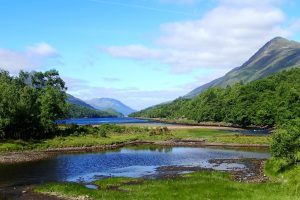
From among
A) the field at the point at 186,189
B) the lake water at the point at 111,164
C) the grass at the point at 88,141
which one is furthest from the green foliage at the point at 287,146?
the grass at the point at 88,141

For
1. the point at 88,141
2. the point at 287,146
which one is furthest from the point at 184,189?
the point at 88,141

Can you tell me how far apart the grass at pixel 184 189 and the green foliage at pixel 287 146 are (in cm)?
502

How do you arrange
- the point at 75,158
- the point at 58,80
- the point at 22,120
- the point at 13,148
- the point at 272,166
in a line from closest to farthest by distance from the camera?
the point at 272,166 → the point at 75,158 → the point at 13,148 → the point at 22,120 → the point at 58,80

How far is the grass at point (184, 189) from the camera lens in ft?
176

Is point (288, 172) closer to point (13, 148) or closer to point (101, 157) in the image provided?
point (101, 157)

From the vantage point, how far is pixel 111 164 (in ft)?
318

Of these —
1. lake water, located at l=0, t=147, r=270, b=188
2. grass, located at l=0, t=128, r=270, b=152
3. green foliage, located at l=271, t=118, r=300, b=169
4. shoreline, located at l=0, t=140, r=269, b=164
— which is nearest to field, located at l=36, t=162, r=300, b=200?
green foliage, located at l=271, t=118, r=300, b=169

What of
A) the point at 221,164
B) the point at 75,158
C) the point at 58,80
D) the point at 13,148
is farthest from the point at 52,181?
Answer: the point at 58,80

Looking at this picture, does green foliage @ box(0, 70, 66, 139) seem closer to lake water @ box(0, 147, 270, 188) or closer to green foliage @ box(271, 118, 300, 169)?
lake water @ box(0, 147, 270, 188)

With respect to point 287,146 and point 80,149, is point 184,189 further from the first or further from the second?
point 80,149

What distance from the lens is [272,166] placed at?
80.8 metres

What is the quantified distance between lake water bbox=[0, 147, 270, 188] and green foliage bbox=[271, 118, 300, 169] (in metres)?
14.8

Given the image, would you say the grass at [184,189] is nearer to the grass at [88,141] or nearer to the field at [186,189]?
the field at [186,189]

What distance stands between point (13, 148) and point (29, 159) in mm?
18645
